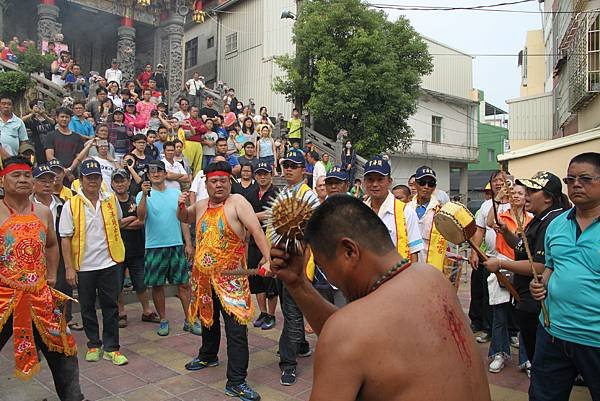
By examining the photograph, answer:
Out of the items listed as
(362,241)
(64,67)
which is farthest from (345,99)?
(362,241)

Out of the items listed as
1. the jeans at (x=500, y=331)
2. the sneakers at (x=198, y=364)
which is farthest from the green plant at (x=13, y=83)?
A: the jeans at (x=500, y=331)

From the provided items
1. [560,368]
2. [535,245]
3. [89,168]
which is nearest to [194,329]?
[89,168]

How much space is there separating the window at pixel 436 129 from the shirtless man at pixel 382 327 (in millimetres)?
30813

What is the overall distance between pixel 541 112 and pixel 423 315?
1945 centimetres

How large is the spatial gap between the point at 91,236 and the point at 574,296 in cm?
448

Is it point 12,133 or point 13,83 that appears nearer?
point 12,133

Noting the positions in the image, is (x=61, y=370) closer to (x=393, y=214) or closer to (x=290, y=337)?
(x=290, y=337)

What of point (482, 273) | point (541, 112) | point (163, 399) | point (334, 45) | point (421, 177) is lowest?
point (163, 399)

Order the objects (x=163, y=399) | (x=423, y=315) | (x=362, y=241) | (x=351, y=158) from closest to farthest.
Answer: (x=423, y=315) → (x=362, y=241) → (x=163, y=399) → (x=351, y=158)

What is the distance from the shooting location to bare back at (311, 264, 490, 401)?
4.91 feet

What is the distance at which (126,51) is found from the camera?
19234 mm

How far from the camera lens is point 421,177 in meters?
5.83

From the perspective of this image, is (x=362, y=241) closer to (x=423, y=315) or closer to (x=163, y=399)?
(x=423, y=315)

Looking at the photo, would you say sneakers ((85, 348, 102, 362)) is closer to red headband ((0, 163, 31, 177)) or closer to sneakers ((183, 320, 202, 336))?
sneakers ((183, 320, 202, 336))
